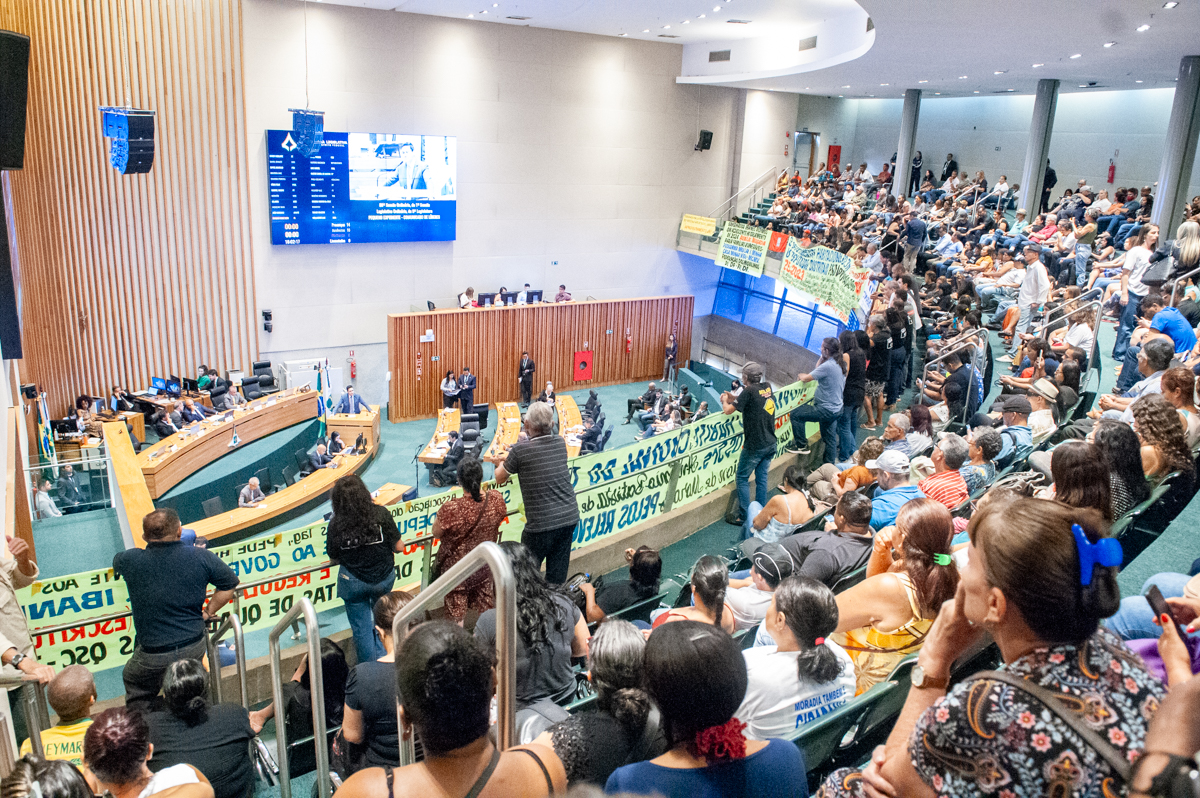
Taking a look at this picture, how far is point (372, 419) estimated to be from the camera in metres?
14.3

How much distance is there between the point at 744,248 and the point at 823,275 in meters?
3.96

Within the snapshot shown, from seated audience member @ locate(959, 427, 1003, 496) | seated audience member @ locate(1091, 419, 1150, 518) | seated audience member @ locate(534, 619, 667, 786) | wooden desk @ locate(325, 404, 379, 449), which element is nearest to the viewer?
seated audience member @ locate(534, 619, 667, 786)

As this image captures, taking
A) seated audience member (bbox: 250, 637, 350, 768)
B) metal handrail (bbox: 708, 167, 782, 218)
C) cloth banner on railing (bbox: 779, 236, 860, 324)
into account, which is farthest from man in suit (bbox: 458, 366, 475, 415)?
seated audience member (bbox: 250, 637, 350, 768)

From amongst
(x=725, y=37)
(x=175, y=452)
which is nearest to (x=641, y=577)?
(x=175, y=452)

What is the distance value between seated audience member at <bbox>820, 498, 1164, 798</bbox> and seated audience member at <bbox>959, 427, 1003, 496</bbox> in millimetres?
3451

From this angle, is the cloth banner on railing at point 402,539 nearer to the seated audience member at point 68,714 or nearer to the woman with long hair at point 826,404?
the woman with long hair at point 826,404

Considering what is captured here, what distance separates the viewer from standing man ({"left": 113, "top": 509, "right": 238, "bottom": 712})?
3.77 m

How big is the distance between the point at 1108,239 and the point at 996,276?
1774mm

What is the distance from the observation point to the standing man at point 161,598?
3770 mm

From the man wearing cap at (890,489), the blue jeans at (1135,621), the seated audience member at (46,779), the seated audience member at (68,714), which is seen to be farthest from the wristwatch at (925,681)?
the seated audience member at (68,714)

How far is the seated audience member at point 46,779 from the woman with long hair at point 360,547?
1.64 metres

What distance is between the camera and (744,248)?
17.6 metres

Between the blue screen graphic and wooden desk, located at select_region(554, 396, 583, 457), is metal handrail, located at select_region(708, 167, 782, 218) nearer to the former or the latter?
the blue screen graphic

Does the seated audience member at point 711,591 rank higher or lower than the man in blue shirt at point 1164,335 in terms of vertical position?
lower
